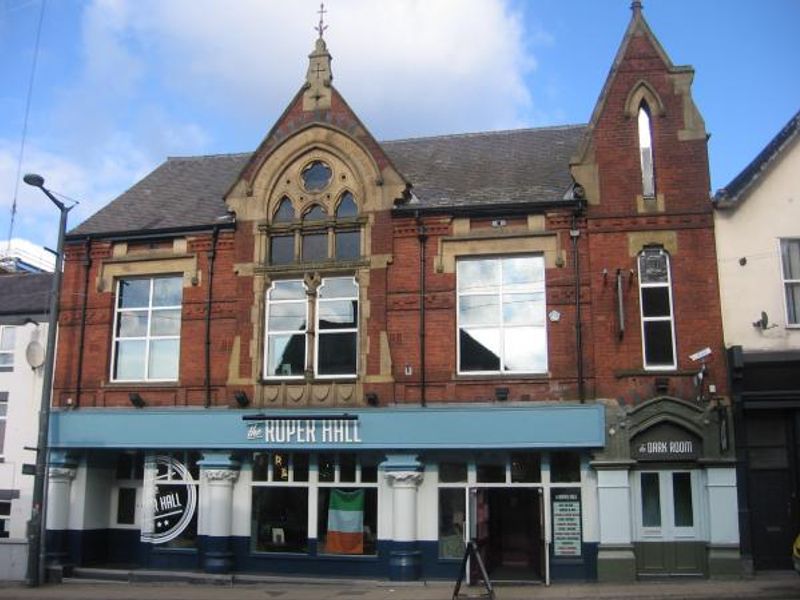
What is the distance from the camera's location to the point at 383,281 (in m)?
18.8

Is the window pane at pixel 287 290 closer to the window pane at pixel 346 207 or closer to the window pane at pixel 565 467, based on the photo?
the window pane at pixel 346 207

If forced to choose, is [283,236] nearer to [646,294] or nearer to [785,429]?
[646,294]

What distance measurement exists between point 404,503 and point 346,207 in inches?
272

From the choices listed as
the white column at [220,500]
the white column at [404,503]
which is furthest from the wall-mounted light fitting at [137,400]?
the white column at [404,503]

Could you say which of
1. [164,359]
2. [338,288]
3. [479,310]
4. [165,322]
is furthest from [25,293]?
[479,310]

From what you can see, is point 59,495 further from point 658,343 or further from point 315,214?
point 658,343

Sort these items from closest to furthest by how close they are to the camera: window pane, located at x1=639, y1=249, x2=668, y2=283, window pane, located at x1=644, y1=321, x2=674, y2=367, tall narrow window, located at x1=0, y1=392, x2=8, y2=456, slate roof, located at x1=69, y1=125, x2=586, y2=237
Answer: window pane, located at x1=644, y1=321, x2=674, y2=367, window pane, located at x1=639, y1=249, x2=668, y2=283, slate roof, located at x1=69, y1=125, x2=586, y2=237, tall narrow window, located at x1=0, y1=392, x2=8, y2=456

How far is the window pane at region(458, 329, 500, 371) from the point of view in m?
18.2

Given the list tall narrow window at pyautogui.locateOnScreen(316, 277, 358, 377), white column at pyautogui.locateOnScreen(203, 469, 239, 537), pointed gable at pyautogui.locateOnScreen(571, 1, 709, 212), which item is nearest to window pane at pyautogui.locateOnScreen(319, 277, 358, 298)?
tall narrow window at pyautogui.locateOnScreen(316, 277, 358, 377)

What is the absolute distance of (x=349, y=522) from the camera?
60.1ft

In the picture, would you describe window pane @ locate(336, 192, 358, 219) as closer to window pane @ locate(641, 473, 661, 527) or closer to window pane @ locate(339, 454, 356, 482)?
window pane @ locate(339, 454, 356, 482)

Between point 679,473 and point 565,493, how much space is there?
2.32m

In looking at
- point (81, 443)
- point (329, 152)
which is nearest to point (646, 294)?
point (329, 152)

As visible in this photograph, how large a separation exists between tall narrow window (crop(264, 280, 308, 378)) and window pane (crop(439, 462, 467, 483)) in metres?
3.86
